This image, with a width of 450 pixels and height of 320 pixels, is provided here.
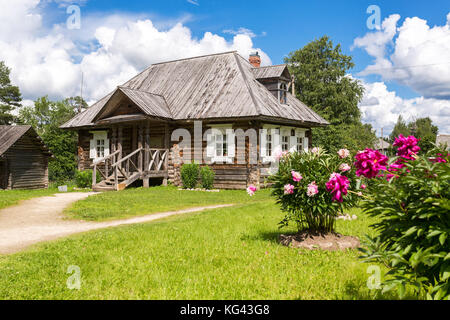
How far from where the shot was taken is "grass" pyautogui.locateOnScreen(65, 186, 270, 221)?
11.1 meters

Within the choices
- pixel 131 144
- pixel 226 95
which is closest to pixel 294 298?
pixel 226 95

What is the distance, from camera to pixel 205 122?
60.4 ft

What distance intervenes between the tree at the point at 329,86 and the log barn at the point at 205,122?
628 inches

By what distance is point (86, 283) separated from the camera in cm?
470

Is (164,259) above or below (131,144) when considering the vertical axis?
below

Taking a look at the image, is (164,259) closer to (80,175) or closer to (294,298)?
(294,298)

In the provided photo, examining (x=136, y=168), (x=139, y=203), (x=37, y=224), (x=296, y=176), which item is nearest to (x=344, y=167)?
(x=296, y=176)

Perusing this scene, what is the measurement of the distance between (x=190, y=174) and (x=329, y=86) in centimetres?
2340

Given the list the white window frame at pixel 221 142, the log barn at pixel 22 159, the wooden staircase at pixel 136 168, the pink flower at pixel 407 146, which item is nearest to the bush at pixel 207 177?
the white window frame at pixel 221 142

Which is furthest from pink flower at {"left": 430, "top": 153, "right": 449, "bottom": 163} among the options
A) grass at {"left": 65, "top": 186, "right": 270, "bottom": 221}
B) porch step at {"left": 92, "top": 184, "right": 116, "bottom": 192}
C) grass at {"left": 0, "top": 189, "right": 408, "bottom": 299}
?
porch step at {"left": 92, "top": 184, "right": 116, "bottom": 192}

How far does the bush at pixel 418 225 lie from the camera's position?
285 centimetres

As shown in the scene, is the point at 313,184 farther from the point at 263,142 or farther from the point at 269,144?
the point at 269,144
